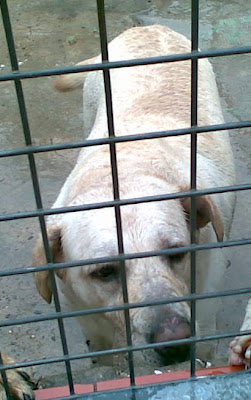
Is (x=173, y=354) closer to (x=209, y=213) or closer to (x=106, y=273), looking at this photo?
(x=106, y=273)

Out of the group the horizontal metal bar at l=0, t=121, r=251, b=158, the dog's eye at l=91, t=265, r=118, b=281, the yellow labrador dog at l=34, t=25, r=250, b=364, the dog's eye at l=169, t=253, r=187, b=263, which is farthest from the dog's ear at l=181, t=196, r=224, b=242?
the horizontal metal bar at l=0, t=121, r=251, b=158

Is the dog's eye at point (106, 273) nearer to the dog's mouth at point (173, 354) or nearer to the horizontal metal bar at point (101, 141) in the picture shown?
the dog's mouth at point (173, 354)

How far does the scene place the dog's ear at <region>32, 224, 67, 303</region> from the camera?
86.0 inches

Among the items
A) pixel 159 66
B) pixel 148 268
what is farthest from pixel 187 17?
pixel 148 268

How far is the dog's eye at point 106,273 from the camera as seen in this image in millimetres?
2137

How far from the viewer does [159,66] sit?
3.23 metres

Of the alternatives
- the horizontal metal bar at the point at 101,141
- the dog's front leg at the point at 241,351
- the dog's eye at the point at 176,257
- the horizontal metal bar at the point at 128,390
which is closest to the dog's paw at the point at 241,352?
the dog's front leg at the point at 241,351

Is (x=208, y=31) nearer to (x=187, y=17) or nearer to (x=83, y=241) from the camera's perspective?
(x=187, y=17)

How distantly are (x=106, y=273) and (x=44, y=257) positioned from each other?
24cm

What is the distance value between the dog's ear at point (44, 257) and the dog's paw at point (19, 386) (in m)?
0.45

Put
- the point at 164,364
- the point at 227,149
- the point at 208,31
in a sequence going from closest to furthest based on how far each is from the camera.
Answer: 1. the point at 164,364
2. the point at 227,149
3. the point at 208,31

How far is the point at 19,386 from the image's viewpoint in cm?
170

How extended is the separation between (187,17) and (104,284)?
445 centimetres

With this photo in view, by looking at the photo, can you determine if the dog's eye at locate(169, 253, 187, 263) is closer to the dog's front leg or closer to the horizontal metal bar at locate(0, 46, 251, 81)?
the dog's front leg
